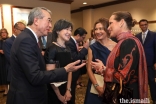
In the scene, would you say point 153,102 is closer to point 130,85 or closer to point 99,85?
point 99,85

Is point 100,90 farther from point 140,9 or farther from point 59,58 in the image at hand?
point 140,9

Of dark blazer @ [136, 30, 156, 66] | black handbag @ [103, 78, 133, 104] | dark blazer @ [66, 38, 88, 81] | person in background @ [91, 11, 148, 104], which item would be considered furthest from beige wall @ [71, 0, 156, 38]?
black handbag @ [103, 78, 133, 104]

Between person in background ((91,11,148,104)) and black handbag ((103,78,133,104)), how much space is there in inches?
1.5

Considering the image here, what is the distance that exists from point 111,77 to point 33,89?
65 cm

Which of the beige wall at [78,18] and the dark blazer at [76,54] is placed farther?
the beige wall at [78,18]

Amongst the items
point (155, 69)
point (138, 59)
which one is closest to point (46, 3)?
point (155, 69)

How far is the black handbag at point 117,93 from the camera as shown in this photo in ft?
4.64

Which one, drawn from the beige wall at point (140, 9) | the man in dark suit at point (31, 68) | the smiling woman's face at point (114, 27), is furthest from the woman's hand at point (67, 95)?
the beige wall at point (140, 9)

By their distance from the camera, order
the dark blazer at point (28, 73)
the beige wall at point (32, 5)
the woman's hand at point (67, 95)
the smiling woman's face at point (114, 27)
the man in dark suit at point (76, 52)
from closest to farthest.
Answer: the dark blazer at point (28, 73) < the smiling woman's face at point (114, 27) < the woman's hand at point (67, 95) < the man in dark suit at point (76, 52) < the beige wall at point (32, 5)

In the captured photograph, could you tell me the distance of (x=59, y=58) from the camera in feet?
6.12

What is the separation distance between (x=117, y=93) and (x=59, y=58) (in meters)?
0.71

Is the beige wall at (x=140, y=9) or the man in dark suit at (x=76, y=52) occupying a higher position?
the beige wall at (x=140, y=9)

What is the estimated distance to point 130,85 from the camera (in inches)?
58.1

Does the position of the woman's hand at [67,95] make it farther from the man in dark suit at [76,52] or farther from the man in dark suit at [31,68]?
the man in dark suit at [31,68]
